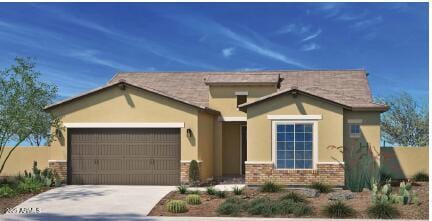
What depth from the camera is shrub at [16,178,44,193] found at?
17.7 metres

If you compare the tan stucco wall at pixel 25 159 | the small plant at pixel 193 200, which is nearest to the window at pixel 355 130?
the small plant at pixel 193 200

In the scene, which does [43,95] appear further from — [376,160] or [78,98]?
[376,160]

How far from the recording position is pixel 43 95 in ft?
64.5

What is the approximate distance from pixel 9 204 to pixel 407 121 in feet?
88.1

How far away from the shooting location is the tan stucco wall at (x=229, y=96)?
23.9 metres

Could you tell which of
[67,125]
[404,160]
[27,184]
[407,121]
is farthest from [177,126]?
[407,121]

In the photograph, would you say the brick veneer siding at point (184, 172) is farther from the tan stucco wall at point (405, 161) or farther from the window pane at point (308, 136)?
the tan stucco wall at point (405, 161)

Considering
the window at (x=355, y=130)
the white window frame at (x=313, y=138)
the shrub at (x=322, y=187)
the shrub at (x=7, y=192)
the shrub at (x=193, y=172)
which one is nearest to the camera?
the shrub at (x=7, y=192)

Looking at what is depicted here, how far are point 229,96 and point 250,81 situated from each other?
3.83 ft

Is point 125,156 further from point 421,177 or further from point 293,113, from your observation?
point 421,177

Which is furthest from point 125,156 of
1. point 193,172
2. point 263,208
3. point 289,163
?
point 263,208

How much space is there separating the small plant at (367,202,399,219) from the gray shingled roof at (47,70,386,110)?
9.98 metres

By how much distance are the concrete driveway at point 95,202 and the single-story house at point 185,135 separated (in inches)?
42.2

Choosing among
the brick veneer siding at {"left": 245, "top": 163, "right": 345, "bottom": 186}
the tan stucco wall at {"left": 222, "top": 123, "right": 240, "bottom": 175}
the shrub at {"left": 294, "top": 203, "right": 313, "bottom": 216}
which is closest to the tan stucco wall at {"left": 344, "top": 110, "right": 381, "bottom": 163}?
the brick veneer siding at {"left": 245, "top": 163, "right": 345, "bottom": 186}
